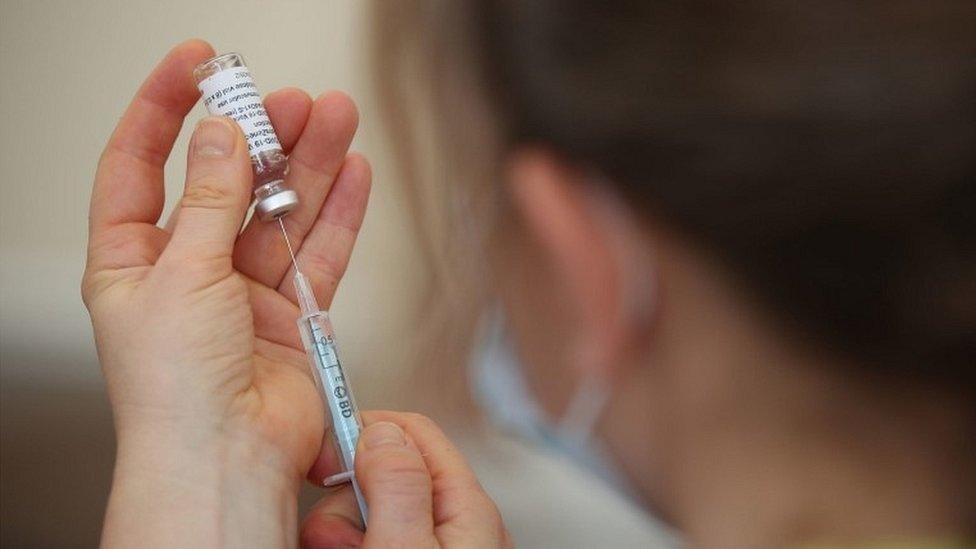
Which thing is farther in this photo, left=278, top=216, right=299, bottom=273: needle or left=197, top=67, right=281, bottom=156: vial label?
left=278, top=216, right=299, bottom=273: needle

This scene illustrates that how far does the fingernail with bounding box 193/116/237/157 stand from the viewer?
853 millimetres

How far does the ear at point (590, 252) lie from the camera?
72cm

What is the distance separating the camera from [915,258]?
66cm

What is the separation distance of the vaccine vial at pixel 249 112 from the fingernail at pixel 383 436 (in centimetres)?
23

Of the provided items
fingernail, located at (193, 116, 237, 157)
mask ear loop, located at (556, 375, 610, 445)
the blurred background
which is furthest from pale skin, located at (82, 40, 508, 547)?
the blurred background

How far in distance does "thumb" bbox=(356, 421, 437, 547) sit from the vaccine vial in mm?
252

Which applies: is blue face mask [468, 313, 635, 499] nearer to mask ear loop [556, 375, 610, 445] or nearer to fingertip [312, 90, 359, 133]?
mask ear loop [556, 375, 610, 445]

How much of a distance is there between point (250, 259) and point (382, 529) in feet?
1.11

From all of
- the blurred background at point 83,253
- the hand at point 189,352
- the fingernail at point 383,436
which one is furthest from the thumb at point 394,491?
the blurred background at point 83,253

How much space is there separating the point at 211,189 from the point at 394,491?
1.02 feet

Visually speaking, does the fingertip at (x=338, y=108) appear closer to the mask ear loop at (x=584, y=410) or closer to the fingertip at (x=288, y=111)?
the fingertip at (x=288, y=111)

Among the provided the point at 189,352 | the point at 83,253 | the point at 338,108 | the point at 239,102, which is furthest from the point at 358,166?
the point at 83,253

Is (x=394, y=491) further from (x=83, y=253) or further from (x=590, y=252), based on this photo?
(x=83, y=253)

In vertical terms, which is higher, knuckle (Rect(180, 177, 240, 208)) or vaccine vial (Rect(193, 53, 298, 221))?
vaccine vial (Rect(193, 53, 298, 221))
